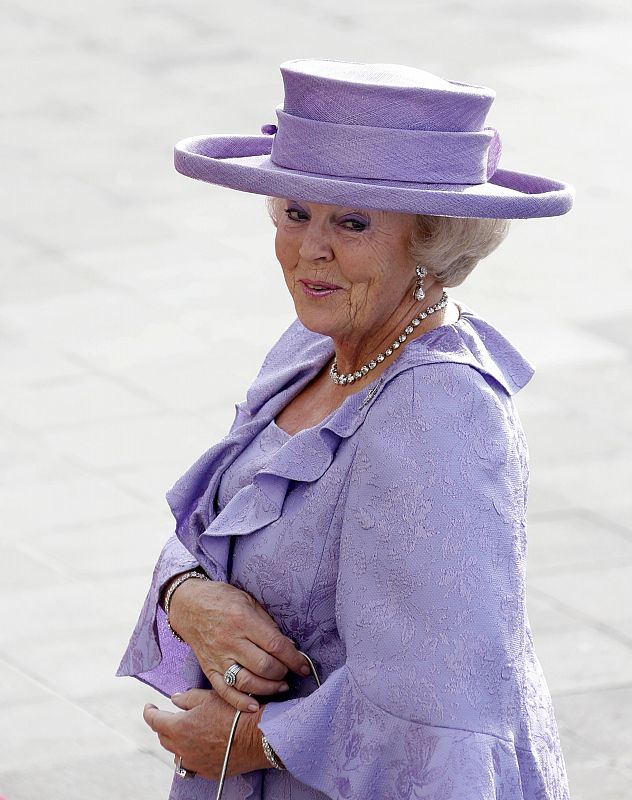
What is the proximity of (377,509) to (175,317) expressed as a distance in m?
5.47

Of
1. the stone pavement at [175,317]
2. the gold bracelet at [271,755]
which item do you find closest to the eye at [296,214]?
the gold bracelet at [271,755]

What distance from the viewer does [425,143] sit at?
2691 millimetres

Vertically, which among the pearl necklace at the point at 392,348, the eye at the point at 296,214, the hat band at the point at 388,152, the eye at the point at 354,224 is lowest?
the pearl necklace at the point at 392,348

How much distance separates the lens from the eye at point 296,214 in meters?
2.87

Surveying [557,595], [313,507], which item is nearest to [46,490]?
[557,595]

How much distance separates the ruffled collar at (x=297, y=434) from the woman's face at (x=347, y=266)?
3.7 inches

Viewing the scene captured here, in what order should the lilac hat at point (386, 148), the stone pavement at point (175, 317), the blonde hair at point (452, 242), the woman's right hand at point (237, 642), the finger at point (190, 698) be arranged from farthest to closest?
the stone pavement at point (175, 317) → the finger at point (190, 698) → the woman's right hand at point (237, 642) → the blonde hair at point (452, 242) → the lilac hat at point (386, 148)

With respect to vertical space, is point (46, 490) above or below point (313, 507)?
below

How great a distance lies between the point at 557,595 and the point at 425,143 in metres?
3.36

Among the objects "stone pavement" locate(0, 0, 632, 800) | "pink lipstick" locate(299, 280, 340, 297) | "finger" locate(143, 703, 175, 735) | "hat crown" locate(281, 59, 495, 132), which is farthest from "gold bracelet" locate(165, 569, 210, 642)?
"stone pavement" locate(0, 0, 632, 800)

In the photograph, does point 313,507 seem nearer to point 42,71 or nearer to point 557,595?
point 557,595

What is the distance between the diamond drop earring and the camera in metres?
2.84

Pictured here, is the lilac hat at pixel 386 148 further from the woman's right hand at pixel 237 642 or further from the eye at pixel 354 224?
the woman's right hand at pixel 237 642

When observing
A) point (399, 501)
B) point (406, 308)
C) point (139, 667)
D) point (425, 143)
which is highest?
point (425, 143)
